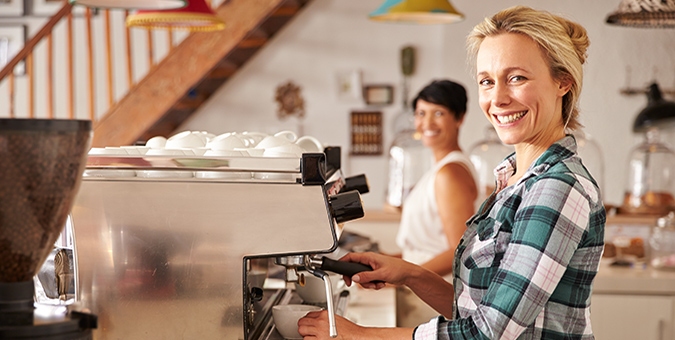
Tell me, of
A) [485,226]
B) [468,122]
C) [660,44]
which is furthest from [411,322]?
[660,44]

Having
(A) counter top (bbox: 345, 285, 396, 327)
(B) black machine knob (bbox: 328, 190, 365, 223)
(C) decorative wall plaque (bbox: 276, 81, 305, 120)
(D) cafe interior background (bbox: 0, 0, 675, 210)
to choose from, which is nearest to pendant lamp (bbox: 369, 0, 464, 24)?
(A) counter top (bbox: 345, 285, 396, 327)

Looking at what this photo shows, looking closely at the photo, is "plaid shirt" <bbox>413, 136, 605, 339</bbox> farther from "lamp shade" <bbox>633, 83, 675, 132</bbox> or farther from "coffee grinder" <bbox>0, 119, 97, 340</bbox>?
"lamp shade" <bbox>633, 83, 675, 132</bbox>

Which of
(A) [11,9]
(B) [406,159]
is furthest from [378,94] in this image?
(A) [11,9]

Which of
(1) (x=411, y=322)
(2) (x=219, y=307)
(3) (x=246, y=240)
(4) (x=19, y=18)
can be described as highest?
(4) (x=19, y=18)

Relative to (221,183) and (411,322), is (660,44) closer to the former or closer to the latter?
(411,322)

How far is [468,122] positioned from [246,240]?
4514 millimetres

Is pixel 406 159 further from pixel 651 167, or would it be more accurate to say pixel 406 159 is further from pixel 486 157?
pixel 651 167

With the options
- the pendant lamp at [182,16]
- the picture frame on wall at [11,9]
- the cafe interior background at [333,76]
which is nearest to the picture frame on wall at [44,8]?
the picture frame on wall at [11,9]

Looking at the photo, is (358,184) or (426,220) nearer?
(358,184)

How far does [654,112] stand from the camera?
553 cm

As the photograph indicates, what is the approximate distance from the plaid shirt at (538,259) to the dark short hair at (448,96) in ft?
5.83

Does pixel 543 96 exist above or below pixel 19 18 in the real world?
below

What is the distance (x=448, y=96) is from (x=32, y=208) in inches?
98.2

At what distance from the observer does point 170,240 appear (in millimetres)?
1415
